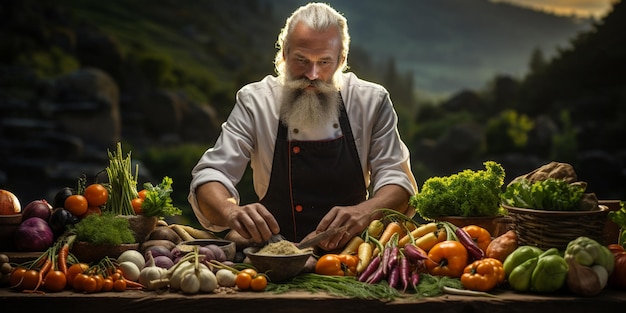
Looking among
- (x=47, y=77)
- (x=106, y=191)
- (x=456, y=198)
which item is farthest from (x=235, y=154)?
(x=47, y=77)

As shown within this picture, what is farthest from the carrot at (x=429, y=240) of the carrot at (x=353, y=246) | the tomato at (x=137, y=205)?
the tomato at (x=137, y=205)

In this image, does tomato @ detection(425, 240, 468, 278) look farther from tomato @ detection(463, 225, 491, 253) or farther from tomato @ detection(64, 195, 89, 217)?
tomato @ detection(64, 195, 89, 217)

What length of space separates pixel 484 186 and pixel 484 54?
76.0 feet

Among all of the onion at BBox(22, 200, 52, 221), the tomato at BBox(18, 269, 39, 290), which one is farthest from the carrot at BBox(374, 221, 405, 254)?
the onion at BBox(22, 200, 52, 221)

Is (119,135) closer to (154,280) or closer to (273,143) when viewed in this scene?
(273,143)

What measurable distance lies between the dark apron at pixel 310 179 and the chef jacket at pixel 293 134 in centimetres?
5

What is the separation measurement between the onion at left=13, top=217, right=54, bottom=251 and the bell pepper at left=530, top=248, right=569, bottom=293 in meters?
2.24

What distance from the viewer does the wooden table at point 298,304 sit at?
8.86 feet

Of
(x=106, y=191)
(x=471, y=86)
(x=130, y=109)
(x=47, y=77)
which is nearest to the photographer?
(x=106, y=191)

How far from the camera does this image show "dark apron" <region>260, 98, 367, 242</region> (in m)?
4.24

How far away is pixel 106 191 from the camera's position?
359cm

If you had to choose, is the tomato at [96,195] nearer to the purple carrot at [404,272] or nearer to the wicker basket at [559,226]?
the purple carrot at [404,272]

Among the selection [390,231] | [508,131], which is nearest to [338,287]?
[390,231]

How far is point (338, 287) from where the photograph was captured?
284 centimetres
